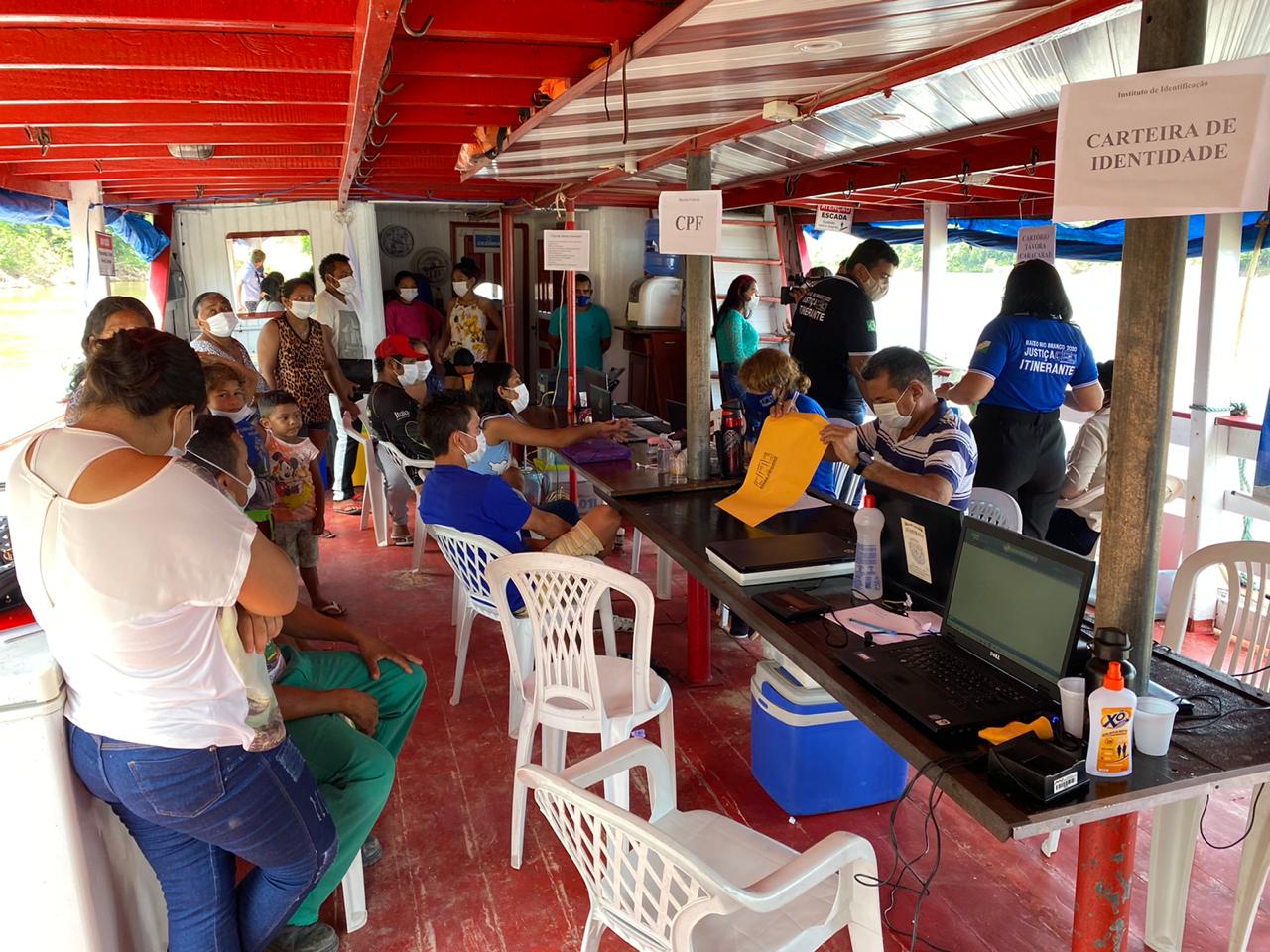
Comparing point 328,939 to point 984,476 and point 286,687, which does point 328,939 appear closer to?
point 286,687

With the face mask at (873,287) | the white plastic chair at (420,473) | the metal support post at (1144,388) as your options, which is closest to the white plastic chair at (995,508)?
the metal support post at (1144,388)

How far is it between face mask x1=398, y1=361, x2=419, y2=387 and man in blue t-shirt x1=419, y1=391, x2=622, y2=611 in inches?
78.8

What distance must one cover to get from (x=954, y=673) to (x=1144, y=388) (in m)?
0.68

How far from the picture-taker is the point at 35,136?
3902mm

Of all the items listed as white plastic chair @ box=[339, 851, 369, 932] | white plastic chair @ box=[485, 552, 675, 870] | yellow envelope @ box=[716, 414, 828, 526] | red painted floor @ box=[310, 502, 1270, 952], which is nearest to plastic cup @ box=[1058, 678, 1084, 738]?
red painted floor @ box=[310, 502, 1270, 952]

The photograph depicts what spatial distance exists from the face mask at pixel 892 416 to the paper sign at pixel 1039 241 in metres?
3.08

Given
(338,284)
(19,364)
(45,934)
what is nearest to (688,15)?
(45,934)

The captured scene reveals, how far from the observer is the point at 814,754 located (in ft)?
9.13

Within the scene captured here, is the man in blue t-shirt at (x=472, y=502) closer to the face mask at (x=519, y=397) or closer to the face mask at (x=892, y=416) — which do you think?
the face mask at (x=892, y=416)

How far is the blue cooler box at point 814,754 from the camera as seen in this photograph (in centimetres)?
275

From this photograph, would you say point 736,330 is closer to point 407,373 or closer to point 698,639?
point 407,373

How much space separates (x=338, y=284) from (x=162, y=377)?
18.0 ft

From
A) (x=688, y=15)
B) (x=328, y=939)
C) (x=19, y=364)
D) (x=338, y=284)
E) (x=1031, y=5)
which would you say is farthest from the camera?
(x=19, y=364)

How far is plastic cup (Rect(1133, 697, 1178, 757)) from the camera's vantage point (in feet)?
5.14
